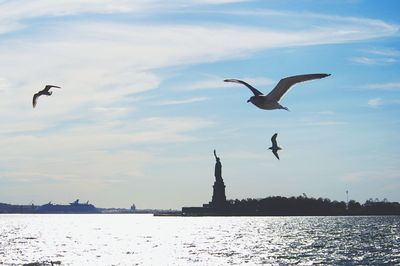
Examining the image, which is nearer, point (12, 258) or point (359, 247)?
point (12, 258)

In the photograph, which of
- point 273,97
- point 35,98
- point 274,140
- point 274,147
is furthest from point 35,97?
point 273,97

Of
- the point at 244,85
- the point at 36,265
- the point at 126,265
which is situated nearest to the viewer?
the point at 244,85

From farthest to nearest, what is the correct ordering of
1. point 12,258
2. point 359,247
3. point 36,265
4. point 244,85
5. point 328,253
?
point 359,247
point 328,253
point 12,258
point 36,265
point 244,85

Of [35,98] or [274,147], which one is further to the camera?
[35,98]

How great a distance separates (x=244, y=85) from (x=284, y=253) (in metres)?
67.8

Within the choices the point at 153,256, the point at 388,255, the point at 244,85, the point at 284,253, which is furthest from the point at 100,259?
the point at 244,85

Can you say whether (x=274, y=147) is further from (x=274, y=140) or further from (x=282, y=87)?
(x=282, y=87)

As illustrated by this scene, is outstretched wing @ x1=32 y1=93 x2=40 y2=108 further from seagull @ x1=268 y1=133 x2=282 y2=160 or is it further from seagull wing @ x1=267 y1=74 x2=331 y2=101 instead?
seagull wing @ x1=267 y1=74 x2=331 y2=101

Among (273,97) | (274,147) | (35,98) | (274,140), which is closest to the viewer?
(273,97)

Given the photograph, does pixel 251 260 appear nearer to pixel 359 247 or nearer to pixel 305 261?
pixel 305 261

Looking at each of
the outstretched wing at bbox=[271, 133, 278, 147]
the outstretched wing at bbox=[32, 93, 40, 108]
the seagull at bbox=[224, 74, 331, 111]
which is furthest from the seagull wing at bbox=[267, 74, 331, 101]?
the outstretched wing at bbox=[32, 93, 40, 108]

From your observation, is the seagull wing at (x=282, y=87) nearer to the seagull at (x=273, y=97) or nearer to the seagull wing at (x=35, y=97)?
the seagull at (x=273, y=97)

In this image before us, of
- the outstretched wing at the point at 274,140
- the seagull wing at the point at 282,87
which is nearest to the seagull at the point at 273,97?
the seagull wing at the point at 282,87

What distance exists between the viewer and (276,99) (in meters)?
19.5
